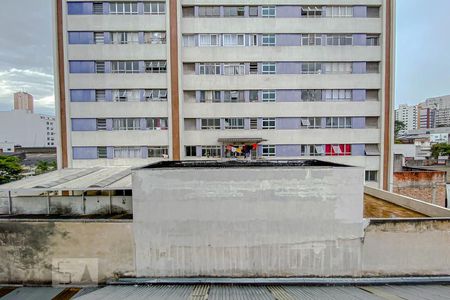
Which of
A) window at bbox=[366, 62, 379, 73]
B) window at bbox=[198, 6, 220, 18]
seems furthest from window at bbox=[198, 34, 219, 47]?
window at bbox=[366, 62, 379, 73]

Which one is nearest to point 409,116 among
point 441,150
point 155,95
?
point 441,150

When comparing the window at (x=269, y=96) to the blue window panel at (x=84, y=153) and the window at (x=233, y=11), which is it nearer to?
the window at (x=233, y=11)

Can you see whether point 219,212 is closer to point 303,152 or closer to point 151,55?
point 303,152

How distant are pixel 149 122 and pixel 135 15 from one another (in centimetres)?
946

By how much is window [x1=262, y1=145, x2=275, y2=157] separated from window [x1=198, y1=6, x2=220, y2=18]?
41.7 ft

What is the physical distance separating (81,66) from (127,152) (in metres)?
8.52

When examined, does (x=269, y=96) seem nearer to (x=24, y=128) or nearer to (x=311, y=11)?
(x=311, y=11)

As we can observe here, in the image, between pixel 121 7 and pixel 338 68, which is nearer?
pixel 121 7

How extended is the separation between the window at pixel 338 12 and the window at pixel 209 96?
40.8ft

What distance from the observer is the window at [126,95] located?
19922mm

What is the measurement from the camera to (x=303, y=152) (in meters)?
20.7

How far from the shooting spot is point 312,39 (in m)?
20.3

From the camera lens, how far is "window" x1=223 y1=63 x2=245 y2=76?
2014 centimetres

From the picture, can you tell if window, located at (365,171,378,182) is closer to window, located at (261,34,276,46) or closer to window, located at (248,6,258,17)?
window, located at (261,34,276,46)
